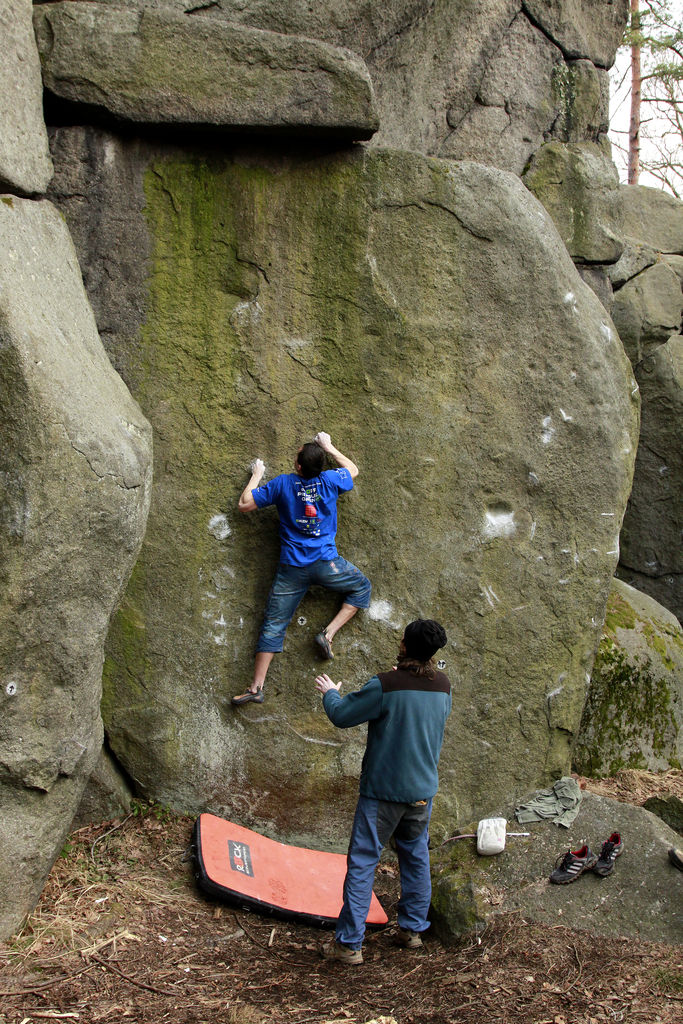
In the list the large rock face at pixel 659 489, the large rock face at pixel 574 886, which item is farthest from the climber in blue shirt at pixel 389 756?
the large rock face at pixel 659 489

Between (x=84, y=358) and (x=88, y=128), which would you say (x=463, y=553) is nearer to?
(x=84, y=358)

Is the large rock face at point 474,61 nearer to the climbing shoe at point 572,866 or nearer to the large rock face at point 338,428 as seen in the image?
the large rock face at point 338,428

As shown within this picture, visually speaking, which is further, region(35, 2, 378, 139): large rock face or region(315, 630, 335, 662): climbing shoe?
region(315, 630, 335, 662): climbing shoe

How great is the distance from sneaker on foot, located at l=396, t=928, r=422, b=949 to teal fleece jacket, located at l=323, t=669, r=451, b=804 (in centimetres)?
76

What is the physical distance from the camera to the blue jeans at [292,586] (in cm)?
527

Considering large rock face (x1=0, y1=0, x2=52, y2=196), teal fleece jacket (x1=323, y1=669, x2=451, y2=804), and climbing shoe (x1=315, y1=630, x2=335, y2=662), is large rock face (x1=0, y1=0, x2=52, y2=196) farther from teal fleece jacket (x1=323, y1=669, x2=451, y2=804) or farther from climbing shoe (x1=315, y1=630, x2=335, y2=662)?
teal fleece jacket (x1=323, y1=669, x2=451, y2=804)

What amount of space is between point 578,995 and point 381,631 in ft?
7.18

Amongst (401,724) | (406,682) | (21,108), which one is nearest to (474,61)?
(21,108)

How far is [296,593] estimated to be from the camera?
5.33 metres

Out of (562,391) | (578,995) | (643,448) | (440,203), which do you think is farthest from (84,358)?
(643,448)

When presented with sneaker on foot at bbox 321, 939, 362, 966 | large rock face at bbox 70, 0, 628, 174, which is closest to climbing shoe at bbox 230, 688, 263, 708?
sneaker on foot at bbox 321, 939, 362, 966

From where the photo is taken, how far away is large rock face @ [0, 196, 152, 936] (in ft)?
13.4

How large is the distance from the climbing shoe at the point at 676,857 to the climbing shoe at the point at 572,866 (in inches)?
15.3

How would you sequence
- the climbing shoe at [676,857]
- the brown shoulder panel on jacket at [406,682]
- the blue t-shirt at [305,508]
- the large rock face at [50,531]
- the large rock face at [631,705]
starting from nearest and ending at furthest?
the large rock face at [50,531], the brown shoulder panel on jacket at [406,682], the climbing shoe at [676,857], the blue t-shirt at [305,508], the large rock face at [631,705]
